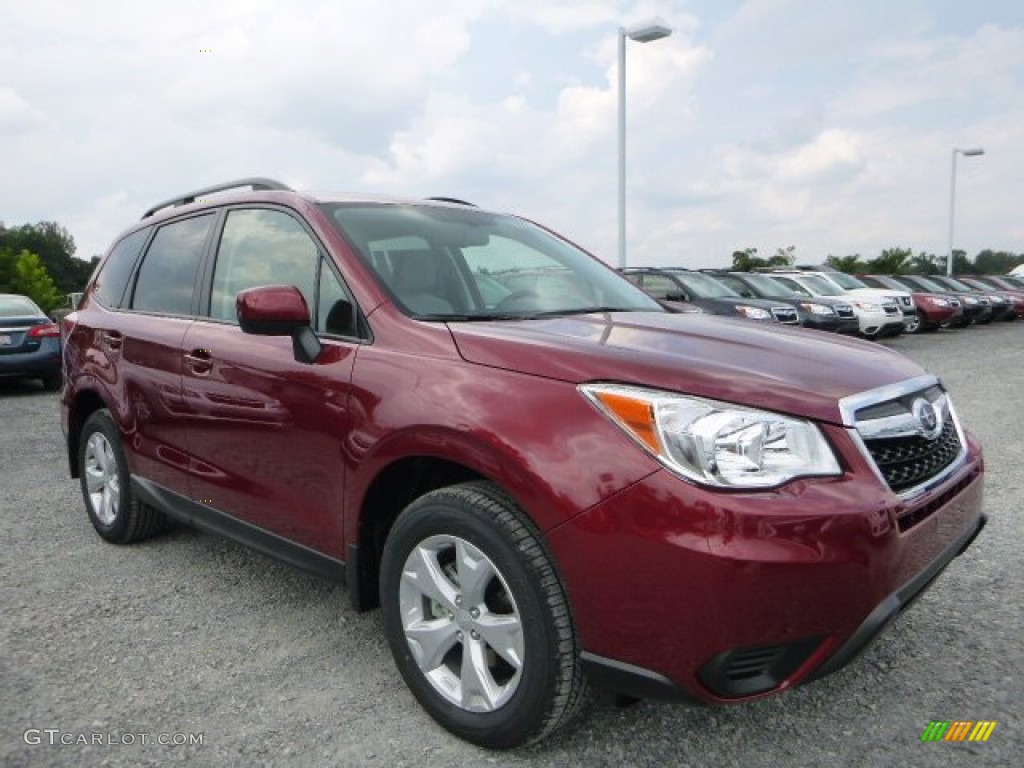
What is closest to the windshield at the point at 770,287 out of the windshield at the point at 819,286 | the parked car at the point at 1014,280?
the windshield at the point at 819,286

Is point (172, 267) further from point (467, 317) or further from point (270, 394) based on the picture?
point (467, 317)

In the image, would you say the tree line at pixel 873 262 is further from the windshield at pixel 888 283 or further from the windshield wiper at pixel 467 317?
the windshield wiper at pixel 467 317

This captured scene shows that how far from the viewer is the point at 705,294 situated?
14.3 m

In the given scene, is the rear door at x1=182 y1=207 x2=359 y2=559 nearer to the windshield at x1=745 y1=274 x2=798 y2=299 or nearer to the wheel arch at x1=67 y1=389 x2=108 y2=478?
the wheel arch at x1=67 y1=389 x2=108 y2=478

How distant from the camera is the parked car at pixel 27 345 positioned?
10336 mm

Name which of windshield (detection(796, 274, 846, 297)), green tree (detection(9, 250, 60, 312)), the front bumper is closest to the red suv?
the front bumper

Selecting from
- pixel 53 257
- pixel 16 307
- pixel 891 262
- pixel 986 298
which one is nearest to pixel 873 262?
pixel 891 262

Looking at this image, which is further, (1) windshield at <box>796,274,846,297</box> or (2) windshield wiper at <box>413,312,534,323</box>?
(1) windshield at <box>796,274,846,297</box>

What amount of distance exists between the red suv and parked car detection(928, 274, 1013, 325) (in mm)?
23679

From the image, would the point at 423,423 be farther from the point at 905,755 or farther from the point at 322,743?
the point at 905,755

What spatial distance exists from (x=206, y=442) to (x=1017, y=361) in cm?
1298

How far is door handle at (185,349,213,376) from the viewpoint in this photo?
3.29 m

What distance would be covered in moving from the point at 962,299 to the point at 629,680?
23090 mm

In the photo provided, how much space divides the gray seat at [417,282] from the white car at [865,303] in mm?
15050
